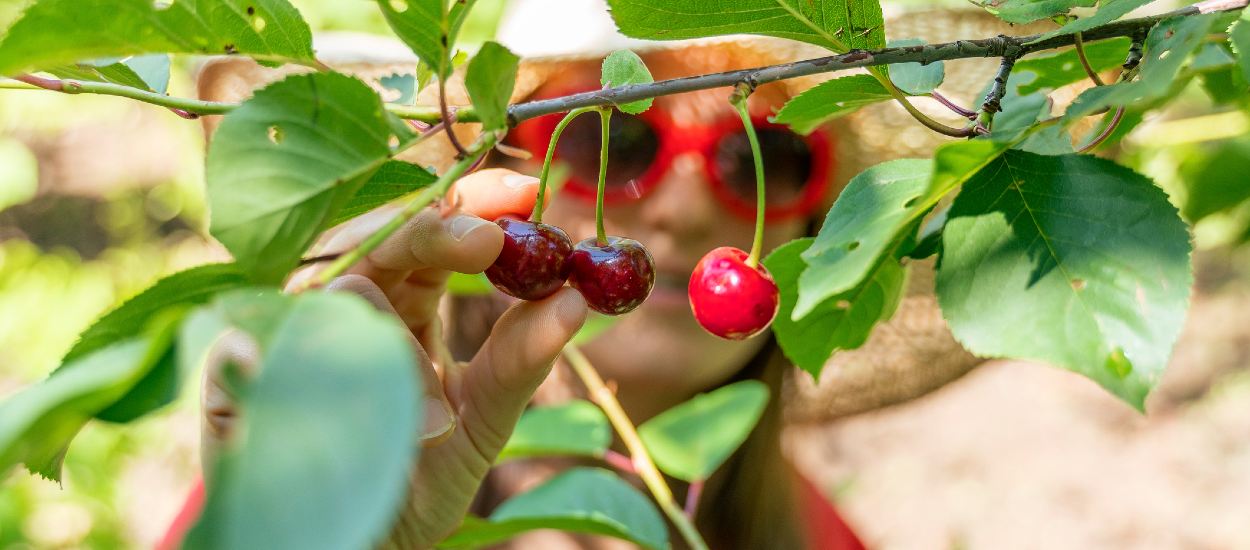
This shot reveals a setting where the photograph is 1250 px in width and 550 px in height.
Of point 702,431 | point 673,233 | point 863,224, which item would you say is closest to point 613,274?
point 863,224

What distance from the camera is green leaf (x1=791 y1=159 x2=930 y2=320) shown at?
38 cm

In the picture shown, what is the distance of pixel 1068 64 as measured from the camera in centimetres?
58

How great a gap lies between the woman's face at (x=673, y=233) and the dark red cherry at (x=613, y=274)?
1.03m

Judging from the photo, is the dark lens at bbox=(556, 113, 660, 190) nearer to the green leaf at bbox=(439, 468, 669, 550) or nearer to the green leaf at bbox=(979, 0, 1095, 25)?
the green leaf at bbox=(439, 468, 669, 550)

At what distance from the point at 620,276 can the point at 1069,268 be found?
0.26 metres

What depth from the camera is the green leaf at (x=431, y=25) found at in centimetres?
38

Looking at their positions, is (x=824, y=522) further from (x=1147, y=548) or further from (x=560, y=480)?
(x=1147, y=548)

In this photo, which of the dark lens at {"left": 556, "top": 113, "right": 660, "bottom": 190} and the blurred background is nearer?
the dark lens at {"left": 556, "top": 113, "right": 660, "bottom": 190}

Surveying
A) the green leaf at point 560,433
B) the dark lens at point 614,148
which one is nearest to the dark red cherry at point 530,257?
the green leaf at point 560,433

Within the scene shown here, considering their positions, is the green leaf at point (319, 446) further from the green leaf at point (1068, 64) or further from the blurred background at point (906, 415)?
the blurred background at point (906, 415)

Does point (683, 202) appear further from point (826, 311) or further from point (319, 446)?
point (319, 446)

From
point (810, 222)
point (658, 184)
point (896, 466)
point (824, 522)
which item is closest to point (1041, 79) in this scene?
point (658, 184)

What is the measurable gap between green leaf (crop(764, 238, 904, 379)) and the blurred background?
95.9 inches

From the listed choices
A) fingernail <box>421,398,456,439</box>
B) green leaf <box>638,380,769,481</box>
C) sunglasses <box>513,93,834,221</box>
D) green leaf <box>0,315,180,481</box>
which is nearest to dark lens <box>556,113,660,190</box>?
sunglasses <box>513,93,834,221</box>
